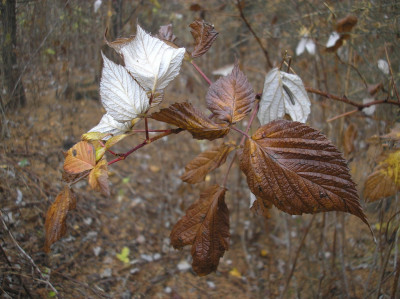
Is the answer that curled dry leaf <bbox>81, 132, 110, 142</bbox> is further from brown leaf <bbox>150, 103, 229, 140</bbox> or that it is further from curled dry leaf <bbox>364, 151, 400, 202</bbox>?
curled dry leaf <bbox>364, 151, 400, 202</bbox>

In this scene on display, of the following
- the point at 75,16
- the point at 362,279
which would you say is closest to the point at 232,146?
the point at 75,16

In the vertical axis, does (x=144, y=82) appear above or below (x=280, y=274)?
above

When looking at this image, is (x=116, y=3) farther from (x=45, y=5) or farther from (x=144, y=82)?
(x=144, y=82)

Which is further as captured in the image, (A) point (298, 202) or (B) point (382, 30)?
(B) point (382, 30)

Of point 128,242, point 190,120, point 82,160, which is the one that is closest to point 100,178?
point 82,160

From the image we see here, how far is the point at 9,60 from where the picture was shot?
990 mm

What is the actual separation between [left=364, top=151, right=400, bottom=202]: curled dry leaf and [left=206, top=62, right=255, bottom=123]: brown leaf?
17.0 inches

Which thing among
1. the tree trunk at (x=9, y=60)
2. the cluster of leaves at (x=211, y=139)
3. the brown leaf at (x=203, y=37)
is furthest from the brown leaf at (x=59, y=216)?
the tree trunk at (x=9, y=60)

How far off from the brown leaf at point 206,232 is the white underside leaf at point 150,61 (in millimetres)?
258

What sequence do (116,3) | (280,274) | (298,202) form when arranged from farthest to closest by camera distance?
(280,274) < (116,3) < (298,202)

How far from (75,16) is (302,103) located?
1.03 m

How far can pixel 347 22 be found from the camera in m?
0.98

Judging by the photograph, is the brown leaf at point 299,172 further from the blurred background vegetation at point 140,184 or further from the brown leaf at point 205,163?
the blurred background vegetation at point 140,184

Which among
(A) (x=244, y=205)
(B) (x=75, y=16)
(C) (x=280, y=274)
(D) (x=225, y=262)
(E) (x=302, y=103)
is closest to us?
(E) (x=302, y=103)
